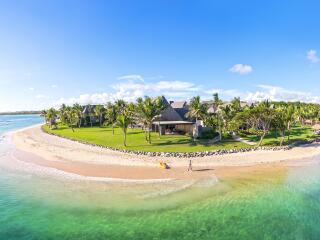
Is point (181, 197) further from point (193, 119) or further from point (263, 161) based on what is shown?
point (193, 119)

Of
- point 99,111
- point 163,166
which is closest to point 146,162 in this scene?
point 163,166

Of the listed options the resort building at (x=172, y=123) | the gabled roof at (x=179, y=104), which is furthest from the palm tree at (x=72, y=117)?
the gabled roof at (x=179, y=104)

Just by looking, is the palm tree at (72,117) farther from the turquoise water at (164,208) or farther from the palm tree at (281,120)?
the palm tree at (281,120)

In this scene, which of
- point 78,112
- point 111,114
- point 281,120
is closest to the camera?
point 281,120

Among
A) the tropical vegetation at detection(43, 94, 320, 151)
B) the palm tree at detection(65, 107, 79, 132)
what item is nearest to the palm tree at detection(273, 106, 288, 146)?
the tropical vegetation at detection(43, 94, 320, 151)

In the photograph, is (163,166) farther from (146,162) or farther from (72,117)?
(72,117)

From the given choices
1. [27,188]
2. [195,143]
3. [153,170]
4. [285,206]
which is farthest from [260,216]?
[195,143]
